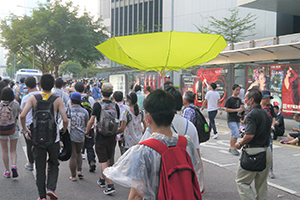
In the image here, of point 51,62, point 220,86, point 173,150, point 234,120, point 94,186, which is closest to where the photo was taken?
point 173,150

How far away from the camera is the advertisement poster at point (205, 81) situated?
580 inches

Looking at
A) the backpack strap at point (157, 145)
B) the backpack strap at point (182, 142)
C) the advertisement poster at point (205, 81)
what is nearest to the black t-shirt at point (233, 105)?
the backpack strap at point (182, 142)

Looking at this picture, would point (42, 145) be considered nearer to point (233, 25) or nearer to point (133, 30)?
point (233, 25)

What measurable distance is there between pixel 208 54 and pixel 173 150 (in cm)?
295

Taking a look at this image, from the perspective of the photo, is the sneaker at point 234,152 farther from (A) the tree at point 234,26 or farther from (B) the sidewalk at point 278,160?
(A) the tree at point 234,26

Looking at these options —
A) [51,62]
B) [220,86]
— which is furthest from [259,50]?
[51,62]

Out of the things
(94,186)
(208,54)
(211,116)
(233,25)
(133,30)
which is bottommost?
(94,186)

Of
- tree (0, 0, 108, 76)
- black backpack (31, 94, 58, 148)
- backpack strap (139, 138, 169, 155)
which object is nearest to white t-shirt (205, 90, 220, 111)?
black backpack (31, 94, 58, 148)

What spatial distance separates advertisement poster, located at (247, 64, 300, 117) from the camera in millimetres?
11141

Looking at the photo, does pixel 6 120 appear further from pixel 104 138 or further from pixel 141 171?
pixel 141 171

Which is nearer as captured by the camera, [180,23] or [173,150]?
[173,150]

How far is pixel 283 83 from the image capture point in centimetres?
1166

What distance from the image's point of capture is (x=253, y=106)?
13.6ft

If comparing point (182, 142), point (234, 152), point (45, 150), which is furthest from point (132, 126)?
point (234, 152)
